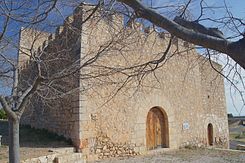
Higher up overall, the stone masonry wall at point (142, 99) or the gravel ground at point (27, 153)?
the stone masonry wall at point (142, 99)

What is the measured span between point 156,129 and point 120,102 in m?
2.11

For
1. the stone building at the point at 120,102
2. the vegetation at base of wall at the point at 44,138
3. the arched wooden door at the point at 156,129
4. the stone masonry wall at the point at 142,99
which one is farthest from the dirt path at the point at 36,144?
the arched wooden door at the point at 156,129

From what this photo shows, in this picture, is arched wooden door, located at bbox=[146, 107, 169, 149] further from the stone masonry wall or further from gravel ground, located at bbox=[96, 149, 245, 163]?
gravel ground, located at bbox=[96, 149, 245, 163]

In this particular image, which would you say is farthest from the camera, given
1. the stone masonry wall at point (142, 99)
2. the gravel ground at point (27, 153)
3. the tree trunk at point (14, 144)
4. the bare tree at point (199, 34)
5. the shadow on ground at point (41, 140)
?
the stone masonry wall at point (142, 99)

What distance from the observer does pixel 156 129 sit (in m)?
10.1

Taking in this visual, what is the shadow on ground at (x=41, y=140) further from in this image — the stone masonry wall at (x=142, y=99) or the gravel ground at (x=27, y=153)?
the stone masonry wall at (x=142, y=99)

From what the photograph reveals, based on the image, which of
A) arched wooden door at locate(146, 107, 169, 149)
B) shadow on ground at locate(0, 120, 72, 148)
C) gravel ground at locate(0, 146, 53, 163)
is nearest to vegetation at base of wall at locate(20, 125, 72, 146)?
shadow on ground at locate(0, 120, 72, 148)

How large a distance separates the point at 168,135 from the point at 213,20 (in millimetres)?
7780

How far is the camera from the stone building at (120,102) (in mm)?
7500

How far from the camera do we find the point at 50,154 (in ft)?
21.5

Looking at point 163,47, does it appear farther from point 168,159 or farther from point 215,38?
point 215,38

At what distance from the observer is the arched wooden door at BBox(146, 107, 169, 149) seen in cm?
974

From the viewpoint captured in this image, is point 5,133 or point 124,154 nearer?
point 124,154

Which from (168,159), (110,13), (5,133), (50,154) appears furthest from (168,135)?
(110,13)
